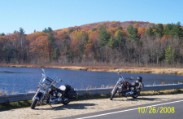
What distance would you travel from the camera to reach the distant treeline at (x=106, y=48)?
12601 centimetres

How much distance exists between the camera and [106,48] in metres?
132

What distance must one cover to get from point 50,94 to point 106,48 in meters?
117

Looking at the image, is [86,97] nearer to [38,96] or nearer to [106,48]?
[38,96]

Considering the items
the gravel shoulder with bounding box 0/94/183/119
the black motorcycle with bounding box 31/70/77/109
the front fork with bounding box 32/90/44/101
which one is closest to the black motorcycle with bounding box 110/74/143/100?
the gravel shoulder with bounding box 0/94/183/119

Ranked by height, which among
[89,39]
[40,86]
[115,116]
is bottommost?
[115,116]

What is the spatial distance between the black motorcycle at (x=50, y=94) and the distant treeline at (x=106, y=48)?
106 metres

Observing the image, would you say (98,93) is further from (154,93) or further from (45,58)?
(45,58)

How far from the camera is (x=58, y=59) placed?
5261 inches

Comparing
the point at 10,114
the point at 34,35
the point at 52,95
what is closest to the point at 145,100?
the point at 52,95

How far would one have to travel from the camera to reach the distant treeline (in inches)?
4961

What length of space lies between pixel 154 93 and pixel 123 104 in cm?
551
